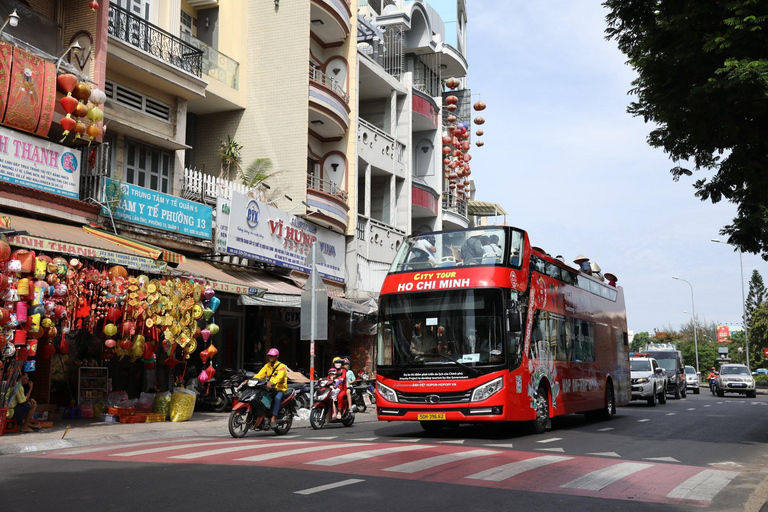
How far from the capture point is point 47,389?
17031 mm

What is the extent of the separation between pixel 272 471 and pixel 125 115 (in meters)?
13.7

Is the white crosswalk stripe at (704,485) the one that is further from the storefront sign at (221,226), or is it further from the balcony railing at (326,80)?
the balcony railing at (326,80)

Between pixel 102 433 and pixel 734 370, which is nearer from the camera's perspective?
pixel 102 433

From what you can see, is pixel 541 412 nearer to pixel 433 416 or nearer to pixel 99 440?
pixel 433 416

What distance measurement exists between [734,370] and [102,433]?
37261 mm

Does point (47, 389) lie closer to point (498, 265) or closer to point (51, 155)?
point (51, 155)

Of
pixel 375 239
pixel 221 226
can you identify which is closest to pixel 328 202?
pixel 375 239

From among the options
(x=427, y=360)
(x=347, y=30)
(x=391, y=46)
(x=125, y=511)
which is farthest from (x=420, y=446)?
(x=391, y=46)

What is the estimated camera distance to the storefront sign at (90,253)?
549 inches

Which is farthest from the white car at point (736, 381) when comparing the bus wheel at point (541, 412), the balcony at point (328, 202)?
the bus wheel at point (541, 412)

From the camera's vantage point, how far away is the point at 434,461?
10.5m

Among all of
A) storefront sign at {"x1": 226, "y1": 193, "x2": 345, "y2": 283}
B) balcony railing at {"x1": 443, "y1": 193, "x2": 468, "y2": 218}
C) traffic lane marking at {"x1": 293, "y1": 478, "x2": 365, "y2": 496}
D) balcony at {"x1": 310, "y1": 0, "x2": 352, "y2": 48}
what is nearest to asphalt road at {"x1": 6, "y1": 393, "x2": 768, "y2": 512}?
traffic lane marking at {"x1": 293, "y1": 478, "x2": 365, "y2": 496}

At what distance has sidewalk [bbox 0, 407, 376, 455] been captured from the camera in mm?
12695

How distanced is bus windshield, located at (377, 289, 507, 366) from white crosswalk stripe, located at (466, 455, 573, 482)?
9.65 feet
